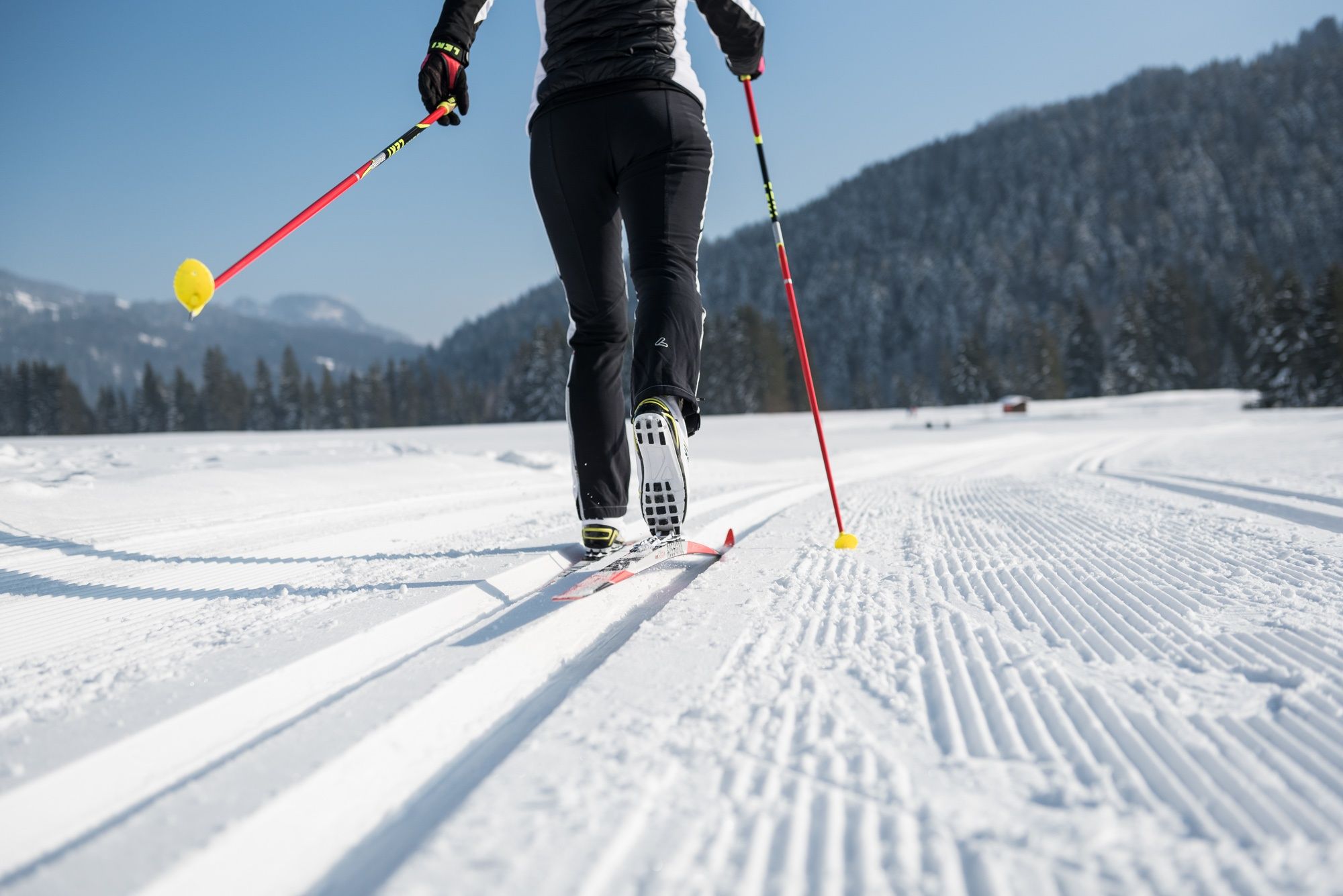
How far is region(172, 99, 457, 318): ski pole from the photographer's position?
6.27 feet

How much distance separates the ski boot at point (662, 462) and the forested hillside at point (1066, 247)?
51.4 m

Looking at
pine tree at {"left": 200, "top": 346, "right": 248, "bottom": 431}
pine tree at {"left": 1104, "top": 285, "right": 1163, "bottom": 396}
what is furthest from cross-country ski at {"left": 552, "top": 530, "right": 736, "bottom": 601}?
pine tree at {"left": 200, "top": 346, "right": 248, "bottom": 431}

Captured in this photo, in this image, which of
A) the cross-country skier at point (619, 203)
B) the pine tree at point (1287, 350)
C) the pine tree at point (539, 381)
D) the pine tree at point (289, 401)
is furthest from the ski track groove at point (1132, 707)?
the pine tree at point (289, 401)

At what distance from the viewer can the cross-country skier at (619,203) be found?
76.1 inches

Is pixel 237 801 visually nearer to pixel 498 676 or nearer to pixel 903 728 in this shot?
pixel 498 676

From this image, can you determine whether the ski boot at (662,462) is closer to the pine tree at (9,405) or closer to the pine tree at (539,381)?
the pine tree at (539,381)

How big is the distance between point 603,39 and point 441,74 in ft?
1.69

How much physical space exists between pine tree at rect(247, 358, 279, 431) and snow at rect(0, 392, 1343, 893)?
226 feet

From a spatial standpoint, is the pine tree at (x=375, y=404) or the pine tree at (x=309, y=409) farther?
the pine tree at (x=375, y=404)

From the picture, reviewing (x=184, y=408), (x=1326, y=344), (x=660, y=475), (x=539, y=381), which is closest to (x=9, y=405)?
(x=184, y=408)

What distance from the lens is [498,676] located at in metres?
1.06

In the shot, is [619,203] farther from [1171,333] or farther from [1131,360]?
[1171,333]

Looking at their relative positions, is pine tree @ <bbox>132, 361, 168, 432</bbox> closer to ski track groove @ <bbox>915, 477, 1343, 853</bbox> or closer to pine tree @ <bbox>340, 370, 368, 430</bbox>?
pine tree @ <bbox>340, 370, 368, 430</bbox>

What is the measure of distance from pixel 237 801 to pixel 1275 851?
92cm
